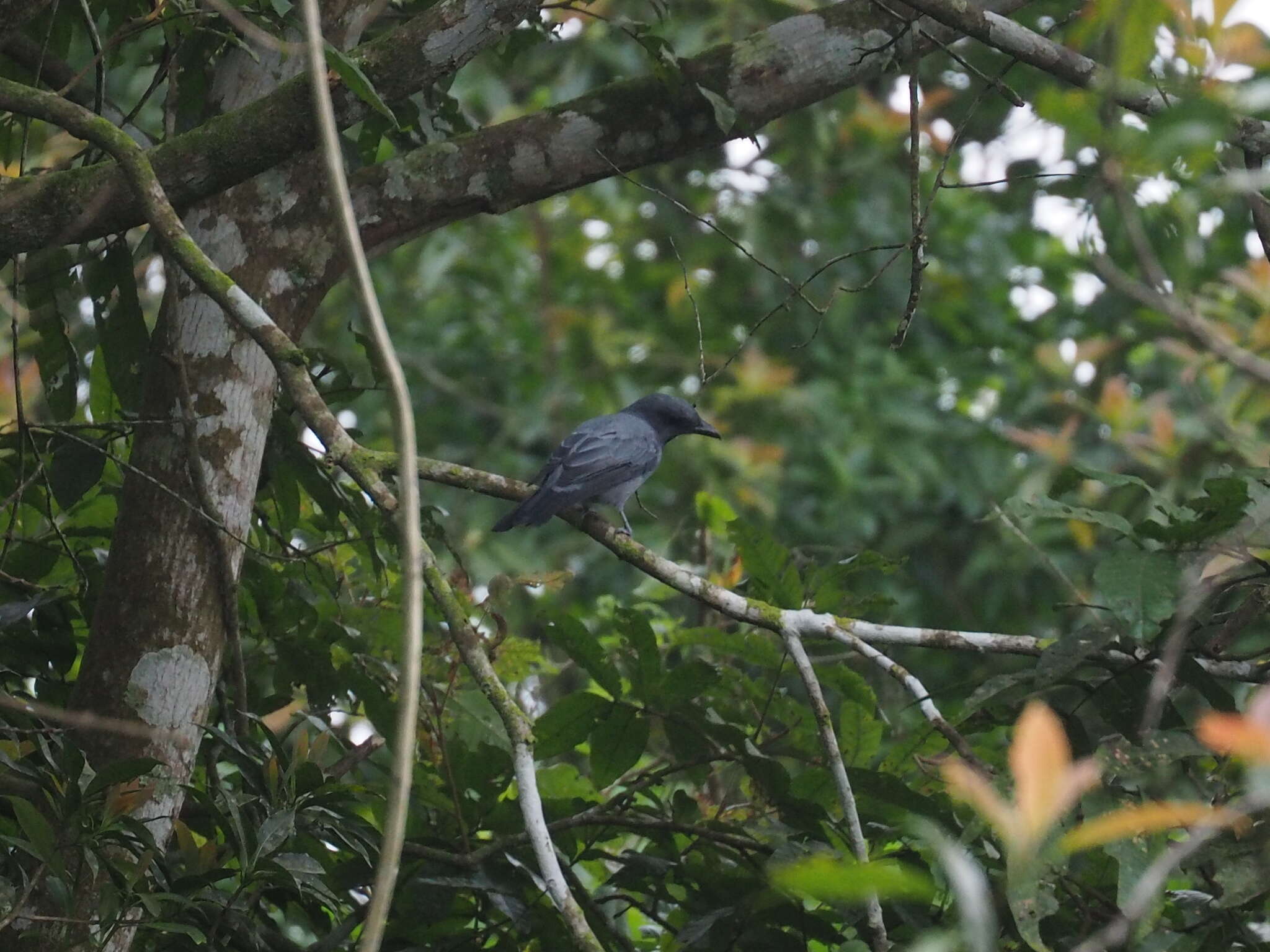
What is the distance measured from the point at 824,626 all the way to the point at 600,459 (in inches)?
92.5

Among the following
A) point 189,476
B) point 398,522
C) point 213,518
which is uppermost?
point 189,476

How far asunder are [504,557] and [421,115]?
5111mm

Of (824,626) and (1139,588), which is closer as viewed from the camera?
(1139,588)

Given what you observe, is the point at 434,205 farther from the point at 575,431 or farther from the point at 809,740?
the point at 575,431

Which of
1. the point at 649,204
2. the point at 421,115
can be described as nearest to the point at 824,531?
the point at 649,204

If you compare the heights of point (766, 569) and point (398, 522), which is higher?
point (766, 569)

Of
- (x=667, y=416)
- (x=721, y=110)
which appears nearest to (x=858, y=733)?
(x=721, y=110)

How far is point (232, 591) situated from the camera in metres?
3.00

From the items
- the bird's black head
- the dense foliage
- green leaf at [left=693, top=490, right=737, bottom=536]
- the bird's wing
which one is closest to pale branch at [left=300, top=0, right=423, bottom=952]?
the dense foliage

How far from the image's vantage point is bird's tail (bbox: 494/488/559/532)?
170 inches

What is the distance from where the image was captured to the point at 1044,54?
9.79 ft

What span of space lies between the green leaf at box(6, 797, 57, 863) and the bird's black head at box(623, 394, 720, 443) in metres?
3.75

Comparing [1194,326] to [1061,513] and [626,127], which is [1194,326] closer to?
[1061,513]

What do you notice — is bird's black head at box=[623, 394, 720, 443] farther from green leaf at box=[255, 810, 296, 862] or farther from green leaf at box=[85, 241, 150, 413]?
green leaf at box=[255, 810, 296, 862]
